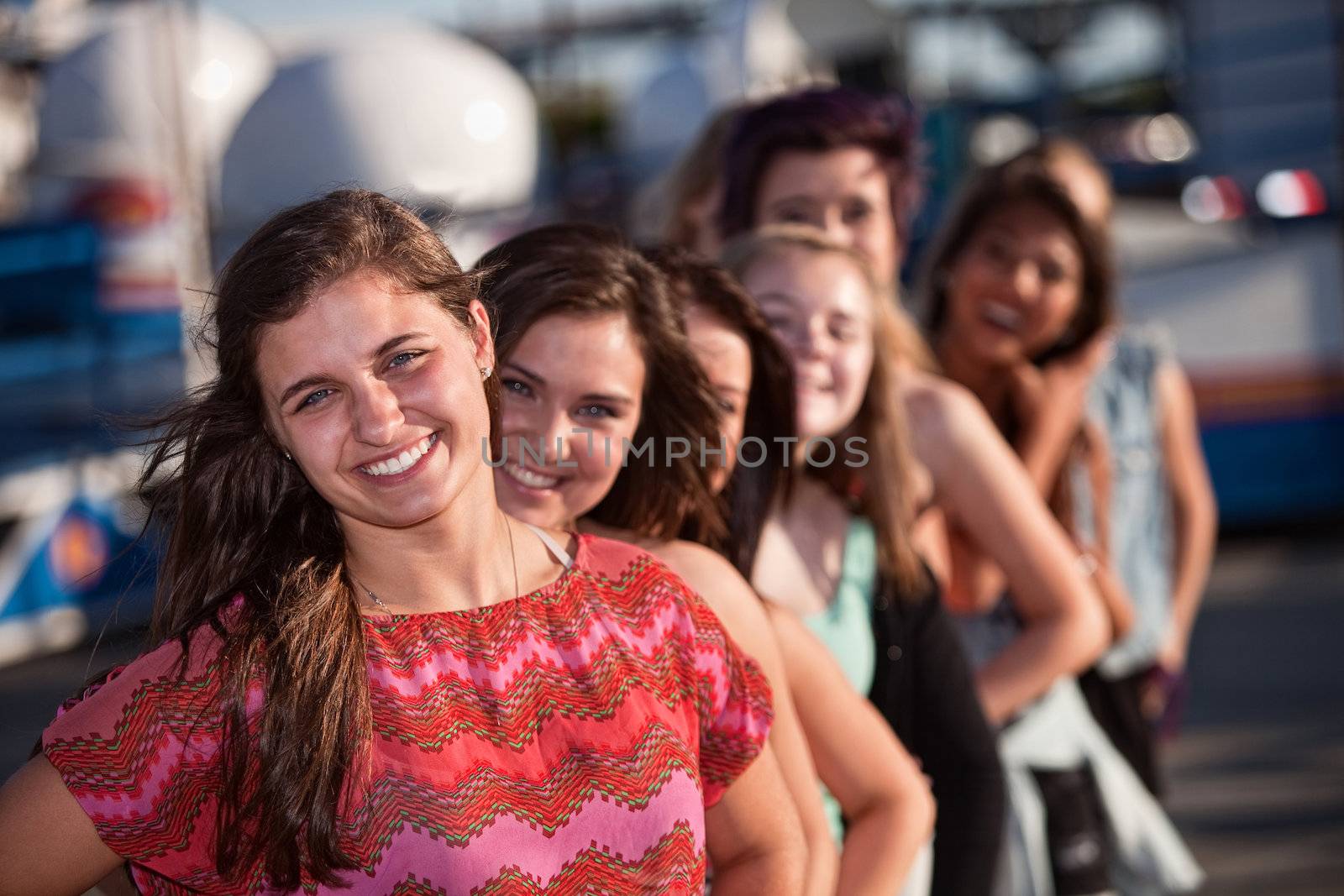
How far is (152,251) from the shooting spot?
11.1 metres

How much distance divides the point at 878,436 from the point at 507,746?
1019 millimetres

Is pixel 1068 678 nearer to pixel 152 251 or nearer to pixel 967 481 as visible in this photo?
pixel 967 481

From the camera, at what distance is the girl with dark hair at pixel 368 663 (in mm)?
1197

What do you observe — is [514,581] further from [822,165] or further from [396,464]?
[822,165]

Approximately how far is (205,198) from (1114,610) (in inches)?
189

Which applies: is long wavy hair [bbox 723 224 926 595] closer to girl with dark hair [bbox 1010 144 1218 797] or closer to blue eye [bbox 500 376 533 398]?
blue eye [bbox 500 376 533 398]

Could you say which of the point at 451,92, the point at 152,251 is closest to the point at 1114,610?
the point at 451,92

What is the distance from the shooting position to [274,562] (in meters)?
1.34

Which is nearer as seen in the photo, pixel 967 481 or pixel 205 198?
pixel 967 481

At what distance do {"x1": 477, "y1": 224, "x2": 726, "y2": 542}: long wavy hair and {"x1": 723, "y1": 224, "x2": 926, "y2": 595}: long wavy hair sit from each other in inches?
13.9

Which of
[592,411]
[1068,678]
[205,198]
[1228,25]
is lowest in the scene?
[1068,678]

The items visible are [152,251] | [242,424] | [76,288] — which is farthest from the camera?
[152,251]

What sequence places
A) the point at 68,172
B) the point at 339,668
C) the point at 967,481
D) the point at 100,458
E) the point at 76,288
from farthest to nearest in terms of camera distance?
1. the point at 68,172
2. the point at 76,288
3. the point at 100,458
4. the point at 967,481
5. the point at 339,668

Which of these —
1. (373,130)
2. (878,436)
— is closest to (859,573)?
(878,436)
